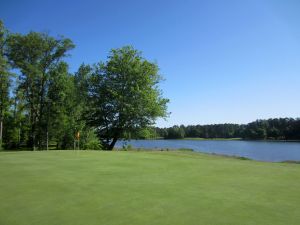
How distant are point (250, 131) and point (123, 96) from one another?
10587 centimetres

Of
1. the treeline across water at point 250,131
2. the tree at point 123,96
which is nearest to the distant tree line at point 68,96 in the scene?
the tree at point 123,96

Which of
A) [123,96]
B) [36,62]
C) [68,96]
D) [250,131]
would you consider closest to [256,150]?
[123,96]

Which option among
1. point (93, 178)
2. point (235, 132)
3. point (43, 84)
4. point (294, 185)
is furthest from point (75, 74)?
point (235, 132)

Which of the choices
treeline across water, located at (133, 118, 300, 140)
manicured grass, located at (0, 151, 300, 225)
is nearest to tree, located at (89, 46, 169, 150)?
manicured grass, located at (0, 151, 300, 225)

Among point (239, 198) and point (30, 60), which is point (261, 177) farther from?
point (30, 60)

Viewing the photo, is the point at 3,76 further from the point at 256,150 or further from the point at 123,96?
the point at 256,150

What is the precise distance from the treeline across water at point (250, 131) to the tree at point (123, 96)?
1793 inches

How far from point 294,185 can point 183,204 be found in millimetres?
5099

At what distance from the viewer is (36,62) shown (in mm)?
38875

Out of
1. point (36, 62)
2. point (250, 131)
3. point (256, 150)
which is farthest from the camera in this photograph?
point (250, 131)

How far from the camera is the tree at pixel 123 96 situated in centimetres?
4259

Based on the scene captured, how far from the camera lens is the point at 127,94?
142 ft

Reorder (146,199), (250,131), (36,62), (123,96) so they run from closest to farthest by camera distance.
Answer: (146,199) → (36,62) → (123,96) → (250,131)

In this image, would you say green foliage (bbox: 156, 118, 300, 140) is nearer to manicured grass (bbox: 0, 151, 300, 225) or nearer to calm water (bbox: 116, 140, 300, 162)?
calm water (bbox: 116, 140, 300, 162)
